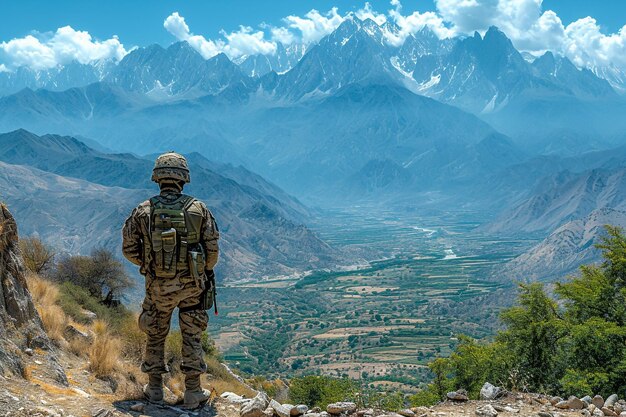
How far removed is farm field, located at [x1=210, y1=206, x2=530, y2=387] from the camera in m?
88.4

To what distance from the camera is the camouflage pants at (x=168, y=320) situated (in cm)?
807

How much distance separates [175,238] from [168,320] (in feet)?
4.90

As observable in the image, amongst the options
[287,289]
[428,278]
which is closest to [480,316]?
[428,278]

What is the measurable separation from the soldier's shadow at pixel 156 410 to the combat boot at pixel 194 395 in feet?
0.29

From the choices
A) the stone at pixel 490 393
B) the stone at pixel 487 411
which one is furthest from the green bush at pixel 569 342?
the stone at pixel 487 411

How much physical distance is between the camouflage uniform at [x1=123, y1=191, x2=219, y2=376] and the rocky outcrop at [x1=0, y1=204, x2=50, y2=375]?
2.00 metres

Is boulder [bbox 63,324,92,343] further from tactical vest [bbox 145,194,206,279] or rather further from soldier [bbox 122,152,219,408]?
tactical vest [bbox 145,194,206,279]

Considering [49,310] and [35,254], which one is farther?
[35,254]

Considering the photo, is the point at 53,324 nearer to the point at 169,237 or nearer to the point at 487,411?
the point at 169,237

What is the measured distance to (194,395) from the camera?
806 cm

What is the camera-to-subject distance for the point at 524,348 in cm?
1683

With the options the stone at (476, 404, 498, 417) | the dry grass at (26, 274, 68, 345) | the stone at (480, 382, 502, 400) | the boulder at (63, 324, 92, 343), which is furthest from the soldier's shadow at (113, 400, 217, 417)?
the stone at (480, 382, 502, 400)

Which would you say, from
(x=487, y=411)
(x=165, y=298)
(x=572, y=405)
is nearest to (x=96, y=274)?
(x=165, y=298)

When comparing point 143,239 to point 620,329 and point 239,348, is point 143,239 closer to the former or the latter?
point 620,329
